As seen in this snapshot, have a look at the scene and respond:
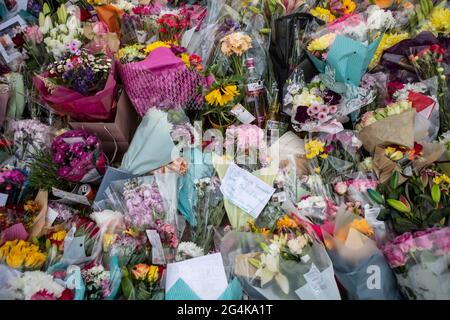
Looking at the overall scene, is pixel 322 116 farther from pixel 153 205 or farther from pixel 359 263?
pixel 153 205

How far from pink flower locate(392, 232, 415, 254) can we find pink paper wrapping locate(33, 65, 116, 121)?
1.48m

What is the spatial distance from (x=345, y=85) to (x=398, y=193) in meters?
0.59

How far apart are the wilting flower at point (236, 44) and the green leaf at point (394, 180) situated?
1.00m

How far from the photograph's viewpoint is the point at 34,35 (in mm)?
2369

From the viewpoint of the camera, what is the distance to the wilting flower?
217cm

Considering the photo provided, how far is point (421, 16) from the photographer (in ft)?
8.06

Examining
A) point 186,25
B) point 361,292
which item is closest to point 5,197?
point 186,25

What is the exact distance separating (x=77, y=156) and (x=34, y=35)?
36.6 inches

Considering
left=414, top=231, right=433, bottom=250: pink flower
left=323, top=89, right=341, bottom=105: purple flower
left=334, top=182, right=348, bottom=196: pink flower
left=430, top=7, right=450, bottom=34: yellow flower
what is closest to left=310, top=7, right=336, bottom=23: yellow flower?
left=430, top=7, right=450, bottom=34: yellow flower

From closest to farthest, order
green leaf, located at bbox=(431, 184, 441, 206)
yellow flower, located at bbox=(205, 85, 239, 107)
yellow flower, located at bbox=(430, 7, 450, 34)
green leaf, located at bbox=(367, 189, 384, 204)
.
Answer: green leaf, located at bbox=(431, 184, 441, 206)
green leaf, located at bbox=(367, 189, 384, 204)
yellow flower, located at bbox=(205, 85, 239, 107)
yellow flower, located at bbox=(430, 7, 450, 34)

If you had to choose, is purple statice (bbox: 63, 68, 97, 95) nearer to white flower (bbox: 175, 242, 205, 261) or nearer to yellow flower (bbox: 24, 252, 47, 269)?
yellow flower (bbox: 24, 252, 47, 269)

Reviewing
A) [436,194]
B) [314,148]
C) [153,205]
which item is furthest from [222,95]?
[436,194]

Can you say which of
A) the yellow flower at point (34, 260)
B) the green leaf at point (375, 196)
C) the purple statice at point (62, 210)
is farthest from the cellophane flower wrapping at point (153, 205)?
the green leaf at point (375, 196)
